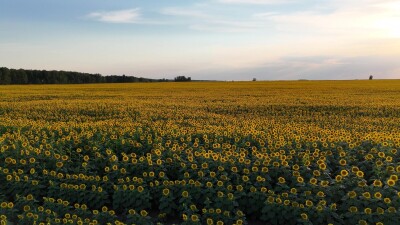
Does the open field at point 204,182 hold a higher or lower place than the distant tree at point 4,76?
lower

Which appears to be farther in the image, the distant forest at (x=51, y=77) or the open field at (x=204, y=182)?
the distant forest at (x=51, y=77)

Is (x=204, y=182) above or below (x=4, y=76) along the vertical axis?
below

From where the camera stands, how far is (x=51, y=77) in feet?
287

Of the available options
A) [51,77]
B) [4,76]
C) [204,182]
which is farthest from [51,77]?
[204,182]

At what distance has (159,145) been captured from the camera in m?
8.91

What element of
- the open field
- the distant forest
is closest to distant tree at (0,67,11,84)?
the distant forest

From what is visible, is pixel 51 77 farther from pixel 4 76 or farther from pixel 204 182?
pixel 204 182

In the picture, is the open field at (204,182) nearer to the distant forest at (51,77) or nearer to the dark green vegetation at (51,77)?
the distant forest at (51,77)

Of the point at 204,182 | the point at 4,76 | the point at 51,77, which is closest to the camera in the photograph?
the point at 204,182

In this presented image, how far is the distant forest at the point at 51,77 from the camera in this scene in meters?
83.4

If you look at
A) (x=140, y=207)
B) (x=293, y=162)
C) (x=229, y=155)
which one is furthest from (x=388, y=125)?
(x=140, y=207)

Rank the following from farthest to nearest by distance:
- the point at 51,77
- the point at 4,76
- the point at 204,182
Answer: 1. the point at 51,77
2. the point at 4,76
3. the point at 204,182

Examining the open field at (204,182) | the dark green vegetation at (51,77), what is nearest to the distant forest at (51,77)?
the dark green vegetation at (51,77)

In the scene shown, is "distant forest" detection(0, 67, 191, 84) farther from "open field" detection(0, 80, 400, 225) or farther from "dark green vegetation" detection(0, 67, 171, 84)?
"open field" detection(0, 80, 400, 225)
